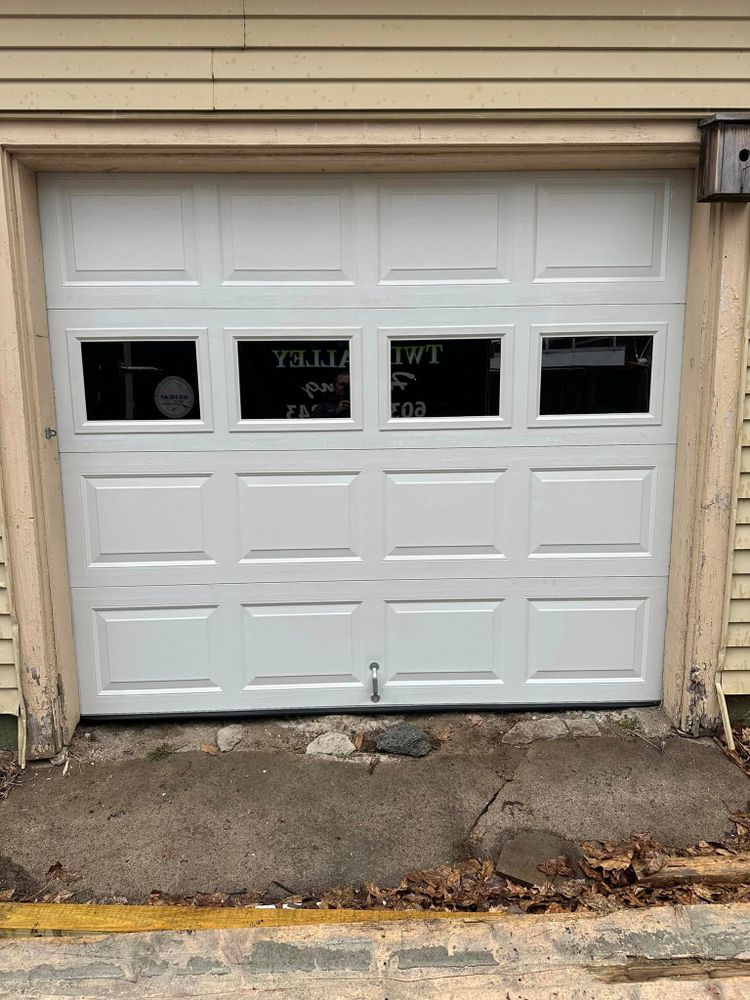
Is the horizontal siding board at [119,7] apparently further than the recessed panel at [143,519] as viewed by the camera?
No

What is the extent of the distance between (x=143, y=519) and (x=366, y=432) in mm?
1083

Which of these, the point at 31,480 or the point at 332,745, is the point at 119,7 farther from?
the point at 332,745

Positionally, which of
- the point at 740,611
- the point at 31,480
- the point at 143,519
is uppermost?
the point at 31,480

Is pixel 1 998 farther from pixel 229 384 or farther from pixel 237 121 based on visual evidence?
pixel 237 121

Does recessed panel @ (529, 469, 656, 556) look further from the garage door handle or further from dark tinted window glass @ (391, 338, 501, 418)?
the garage door handle

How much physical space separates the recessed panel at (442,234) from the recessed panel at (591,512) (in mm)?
955

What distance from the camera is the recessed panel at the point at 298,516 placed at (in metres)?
3.01

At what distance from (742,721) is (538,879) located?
1436 millimetres

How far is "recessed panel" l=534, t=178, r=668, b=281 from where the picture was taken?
283 cm

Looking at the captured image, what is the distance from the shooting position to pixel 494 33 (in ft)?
8.23

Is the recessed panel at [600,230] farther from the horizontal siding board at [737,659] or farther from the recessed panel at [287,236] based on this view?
the horizontal siding board at [737,659]

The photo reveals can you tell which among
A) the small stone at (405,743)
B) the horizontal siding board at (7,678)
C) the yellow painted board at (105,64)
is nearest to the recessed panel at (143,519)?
the horizontal siding board at (7,678)

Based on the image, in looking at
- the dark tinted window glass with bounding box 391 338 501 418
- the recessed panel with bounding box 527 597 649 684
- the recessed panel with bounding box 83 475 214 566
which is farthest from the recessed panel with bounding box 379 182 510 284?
the recessed panel with bounding box 527 597 649 684

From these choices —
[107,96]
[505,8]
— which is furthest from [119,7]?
[505,8]
